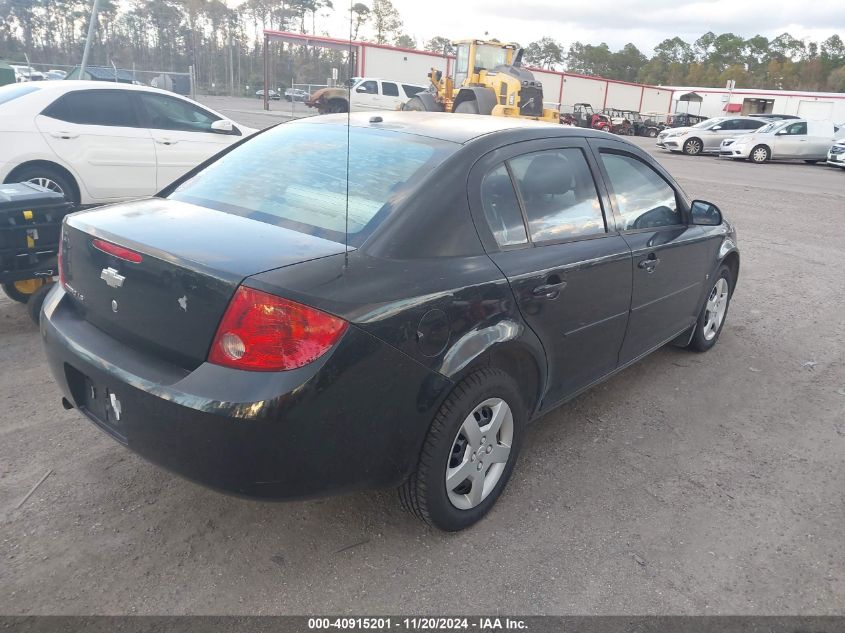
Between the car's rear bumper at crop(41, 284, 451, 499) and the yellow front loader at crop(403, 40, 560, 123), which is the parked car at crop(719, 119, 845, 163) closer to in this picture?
the yellow front loader at crop(403, 40, 560, 123)

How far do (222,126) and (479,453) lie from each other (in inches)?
240

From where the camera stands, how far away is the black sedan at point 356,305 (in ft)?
7.16

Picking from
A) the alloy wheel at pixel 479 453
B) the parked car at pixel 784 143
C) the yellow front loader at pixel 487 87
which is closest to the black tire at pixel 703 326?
the alloy wheel at pixel 479 453

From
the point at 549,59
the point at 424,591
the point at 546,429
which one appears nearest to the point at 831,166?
the point at 546,429

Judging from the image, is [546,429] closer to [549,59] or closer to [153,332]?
[153,332]

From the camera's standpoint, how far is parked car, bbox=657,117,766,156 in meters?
25.6

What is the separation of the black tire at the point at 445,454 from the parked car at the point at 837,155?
24.0 m

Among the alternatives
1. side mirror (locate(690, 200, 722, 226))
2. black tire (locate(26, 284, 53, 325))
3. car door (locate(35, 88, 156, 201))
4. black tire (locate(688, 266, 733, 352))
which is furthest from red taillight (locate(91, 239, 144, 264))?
car door (locate(35, 88, 156, 201))

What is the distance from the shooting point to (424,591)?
8.10 feet

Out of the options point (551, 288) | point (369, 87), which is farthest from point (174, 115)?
point (369, 87)

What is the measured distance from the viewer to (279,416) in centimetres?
212

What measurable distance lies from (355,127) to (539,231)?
1063 millimetres

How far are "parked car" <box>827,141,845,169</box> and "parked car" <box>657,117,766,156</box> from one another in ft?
12.4

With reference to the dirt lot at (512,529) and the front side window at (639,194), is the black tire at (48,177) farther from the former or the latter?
the front side window at (639,194)
